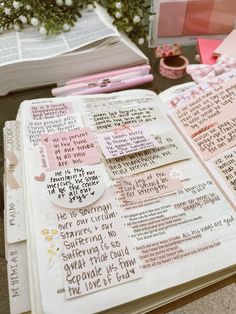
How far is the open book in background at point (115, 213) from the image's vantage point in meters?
0.37

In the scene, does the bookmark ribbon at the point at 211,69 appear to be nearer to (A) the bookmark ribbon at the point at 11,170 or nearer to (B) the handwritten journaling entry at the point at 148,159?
(B) the handwritten journaling entry at the point at 148,159

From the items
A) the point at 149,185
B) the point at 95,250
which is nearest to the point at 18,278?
the point at 95,250

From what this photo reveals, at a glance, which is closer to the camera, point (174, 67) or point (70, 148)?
point (70, 148)

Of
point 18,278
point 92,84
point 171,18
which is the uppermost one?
point 171,18

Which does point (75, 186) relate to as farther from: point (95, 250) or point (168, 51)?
point (168, 51)

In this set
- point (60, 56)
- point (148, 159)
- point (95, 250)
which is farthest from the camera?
point (60, 56)

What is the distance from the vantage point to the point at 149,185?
1.55 feet

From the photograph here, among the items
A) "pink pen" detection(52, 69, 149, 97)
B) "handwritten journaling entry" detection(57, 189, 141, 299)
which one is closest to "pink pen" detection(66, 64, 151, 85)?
"pink pen" detection(52, 69, 149, 97)

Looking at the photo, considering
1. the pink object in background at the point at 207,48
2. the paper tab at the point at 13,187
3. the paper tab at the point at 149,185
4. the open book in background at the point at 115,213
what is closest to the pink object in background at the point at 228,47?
the pink object in background at the point at 207,48

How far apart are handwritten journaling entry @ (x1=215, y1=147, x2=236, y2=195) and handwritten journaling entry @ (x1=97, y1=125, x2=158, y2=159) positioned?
0.35ft

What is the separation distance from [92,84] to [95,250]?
386mm

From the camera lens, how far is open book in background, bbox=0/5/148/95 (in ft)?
2.12

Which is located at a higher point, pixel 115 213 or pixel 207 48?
pixel 207 48

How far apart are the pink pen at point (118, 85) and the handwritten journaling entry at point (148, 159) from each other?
0.20m
